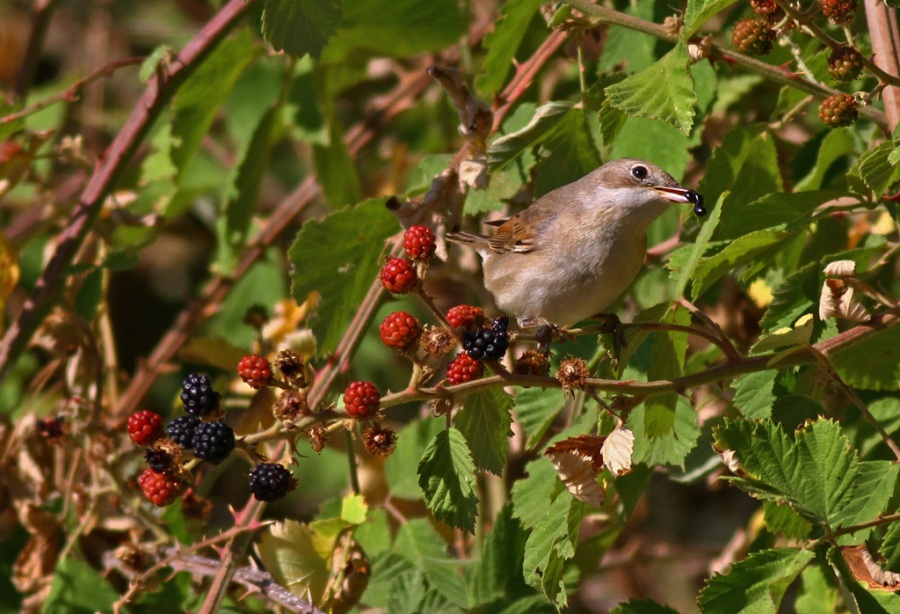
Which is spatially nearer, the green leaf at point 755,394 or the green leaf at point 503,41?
the green leaf at point 755,394

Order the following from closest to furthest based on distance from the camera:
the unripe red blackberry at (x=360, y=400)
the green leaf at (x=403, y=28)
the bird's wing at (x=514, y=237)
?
the unripe red blackberry at (x=360, y=400) < the bird's wing at (x=514, y=237) < the green leaf at (x=403, y=28)

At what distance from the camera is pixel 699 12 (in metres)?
2.26

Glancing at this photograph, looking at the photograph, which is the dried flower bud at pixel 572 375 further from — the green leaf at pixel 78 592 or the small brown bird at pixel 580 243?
the green leaf at pixel 78 592

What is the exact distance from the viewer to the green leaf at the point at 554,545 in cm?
239

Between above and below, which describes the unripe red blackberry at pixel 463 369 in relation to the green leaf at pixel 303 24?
below

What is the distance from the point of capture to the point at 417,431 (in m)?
3.41

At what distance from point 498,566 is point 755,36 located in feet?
5.28

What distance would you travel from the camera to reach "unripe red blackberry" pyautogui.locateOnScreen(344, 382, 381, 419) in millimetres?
2043

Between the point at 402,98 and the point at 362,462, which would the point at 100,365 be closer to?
the point at 362,462

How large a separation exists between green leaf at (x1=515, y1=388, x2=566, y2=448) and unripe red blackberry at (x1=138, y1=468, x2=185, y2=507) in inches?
41.7

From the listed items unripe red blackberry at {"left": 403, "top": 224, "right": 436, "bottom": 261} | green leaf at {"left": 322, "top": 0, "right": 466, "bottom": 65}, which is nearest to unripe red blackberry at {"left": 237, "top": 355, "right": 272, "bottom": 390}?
unripe red blackberry at {"left": 403, "top": 224, "right": 436, "bottom": 261}

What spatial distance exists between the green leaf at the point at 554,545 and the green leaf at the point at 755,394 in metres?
0.50

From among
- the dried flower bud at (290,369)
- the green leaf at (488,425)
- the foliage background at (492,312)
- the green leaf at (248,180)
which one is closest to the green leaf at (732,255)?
the foliage background at (492,312)

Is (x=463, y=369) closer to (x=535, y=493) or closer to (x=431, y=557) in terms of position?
(x=535, y=493)
